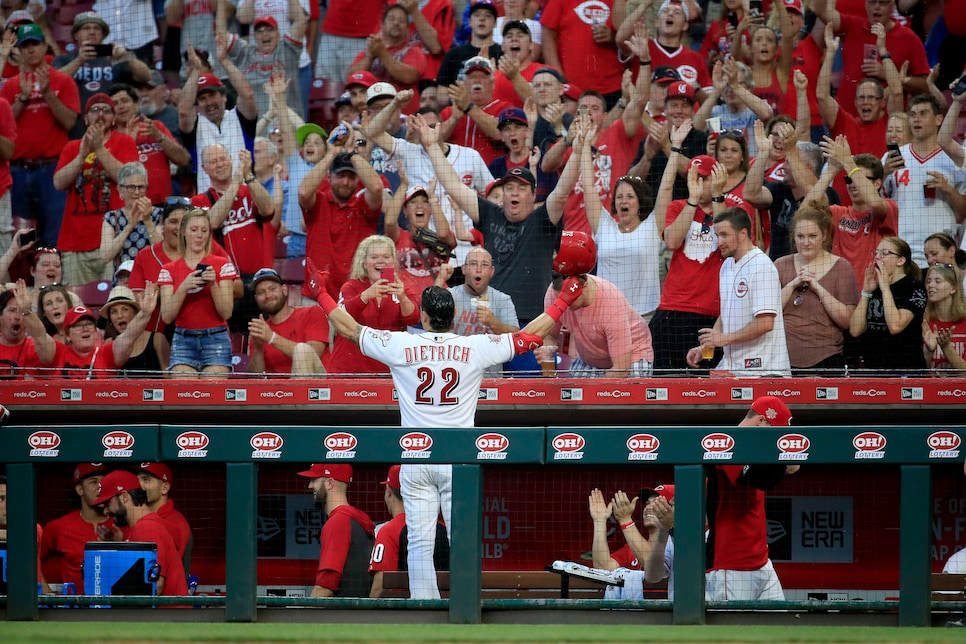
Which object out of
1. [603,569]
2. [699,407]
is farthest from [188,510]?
[699,407]

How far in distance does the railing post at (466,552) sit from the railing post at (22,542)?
69.3 inches

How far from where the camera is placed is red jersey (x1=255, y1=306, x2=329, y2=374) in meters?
7.88

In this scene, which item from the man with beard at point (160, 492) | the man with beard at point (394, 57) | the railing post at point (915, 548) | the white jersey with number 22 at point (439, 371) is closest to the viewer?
the railing post at point (915, 548)

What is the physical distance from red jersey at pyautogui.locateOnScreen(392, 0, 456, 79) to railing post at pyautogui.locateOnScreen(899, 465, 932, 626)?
257 inches

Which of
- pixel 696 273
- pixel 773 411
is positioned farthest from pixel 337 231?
pixel 773 411

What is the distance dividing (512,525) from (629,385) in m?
1.15

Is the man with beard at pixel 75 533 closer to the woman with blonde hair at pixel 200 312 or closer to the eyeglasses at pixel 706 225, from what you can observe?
the woman with blonde hair at pixel 200 312

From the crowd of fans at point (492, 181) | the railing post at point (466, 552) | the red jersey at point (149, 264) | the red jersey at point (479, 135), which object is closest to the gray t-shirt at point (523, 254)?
the crowd of fans at point (492, 181)

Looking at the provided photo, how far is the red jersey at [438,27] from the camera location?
1032cm

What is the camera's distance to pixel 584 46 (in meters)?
9.82

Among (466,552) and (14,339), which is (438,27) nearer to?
(14,339)

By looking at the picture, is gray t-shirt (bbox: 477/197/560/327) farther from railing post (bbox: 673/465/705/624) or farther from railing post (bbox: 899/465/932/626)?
railing post (bbox: 899/465/932/626)

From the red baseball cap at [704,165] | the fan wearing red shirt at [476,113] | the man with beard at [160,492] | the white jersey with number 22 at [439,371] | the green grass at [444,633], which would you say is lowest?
the green grass at [444,633]

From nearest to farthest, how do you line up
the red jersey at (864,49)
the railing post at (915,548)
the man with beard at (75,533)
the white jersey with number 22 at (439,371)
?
the railing post at (915,548)
the white jersey with number 22 at (439,371)
the man with beard at (75,533)
the red jersey at (864,49)
